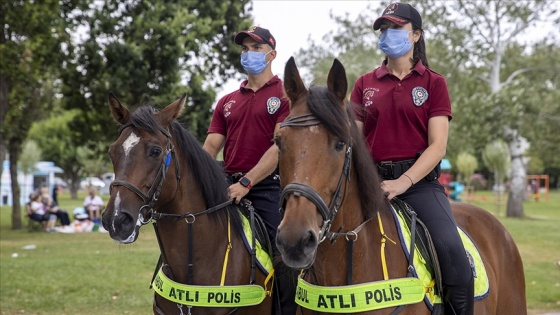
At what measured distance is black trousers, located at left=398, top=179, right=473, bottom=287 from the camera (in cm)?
429

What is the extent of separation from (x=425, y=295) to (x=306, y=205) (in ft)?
4.45

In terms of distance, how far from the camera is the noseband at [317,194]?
3.24m

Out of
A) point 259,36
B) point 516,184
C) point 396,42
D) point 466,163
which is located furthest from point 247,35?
point 466,163

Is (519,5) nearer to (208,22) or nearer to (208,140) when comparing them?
(208,22)

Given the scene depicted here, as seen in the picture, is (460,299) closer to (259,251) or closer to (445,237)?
(445,237)

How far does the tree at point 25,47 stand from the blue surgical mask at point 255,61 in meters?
17.6

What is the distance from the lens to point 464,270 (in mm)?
4305

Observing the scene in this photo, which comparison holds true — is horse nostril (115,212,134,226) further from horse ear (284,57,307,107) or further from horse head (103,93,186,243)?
horse ear (284,57,307,107)

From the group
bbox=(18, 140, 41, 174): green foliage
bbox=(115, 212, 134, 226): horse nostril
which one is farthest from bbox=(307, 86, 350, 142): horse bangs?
bbox=(18, 140, 41, 174): green foliage

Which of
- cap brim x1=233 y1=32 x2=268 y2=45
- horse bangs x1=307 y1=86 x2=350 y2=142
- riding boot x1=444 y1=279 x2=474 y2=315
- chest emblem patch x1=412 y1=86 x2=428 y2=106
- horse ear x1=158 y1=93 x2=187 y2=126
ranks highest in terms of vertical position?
cap brim x1=233 y1=32 x2=268 y2=45

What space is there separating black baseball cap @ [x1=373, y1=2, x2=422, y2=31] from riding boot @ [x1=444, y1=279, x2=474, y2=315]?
6.09 ft

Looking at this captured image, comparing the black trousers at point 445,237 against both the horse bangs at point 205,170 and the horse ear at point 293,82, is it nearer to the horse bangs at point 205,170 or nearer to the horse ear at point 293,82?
the horse ear at point 293,82

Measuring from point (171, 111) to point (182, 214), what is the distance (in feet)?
2.69

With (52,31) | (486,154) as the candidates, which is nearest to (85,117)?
(52,31)
